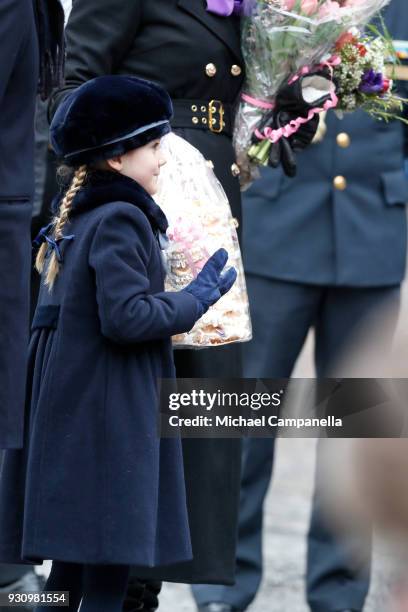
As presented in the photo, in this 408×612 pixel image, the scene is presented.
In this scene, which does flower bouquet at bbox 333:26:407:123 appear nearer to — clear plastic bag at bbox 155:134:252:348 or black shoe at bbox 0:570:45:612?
clear plastic bag at bbox 155:134:252:348

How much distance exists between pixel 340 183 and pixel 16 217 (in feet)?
6.03

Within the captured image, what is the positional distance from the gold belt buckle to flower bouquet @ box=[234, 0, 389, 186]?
0.12 meters

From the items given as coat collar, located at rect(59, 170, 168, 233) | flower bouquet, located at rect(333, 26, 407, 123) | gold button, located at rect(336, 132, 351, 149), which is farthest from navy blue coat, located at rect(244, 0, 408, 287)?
coat collar, located at rect(59, 170, 168, 233)

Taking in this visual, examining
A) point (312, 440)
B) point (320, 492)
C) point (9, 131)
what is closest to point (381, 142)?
point (320, 492)

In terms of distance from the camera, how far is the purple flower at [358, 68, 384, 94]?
436cm

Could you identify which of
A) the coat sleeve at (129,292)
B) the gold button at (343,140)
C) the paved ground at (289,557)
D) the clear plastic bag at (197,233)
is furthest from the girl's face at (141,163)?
the paved ground at (289,557)

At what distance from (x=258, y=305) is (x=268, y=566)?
109 cm

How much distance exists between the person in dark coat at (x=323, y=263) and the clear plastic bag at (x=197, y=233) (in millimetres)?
874

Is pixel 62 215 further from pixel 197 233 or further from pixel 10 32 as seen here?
pixel 10 32

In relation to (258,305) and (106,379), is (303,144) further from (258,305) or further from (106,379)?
(106,379)

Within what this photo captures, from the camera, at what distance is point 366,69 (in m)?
4.35

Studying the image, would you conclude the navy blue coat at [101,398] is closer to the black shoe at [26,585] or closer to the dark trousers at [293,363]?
the black shoe at [26,585]

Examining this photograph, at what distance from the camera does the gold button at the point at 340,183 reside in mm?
4996

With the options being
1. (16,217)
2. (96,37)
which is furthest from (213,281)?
(96,37)
